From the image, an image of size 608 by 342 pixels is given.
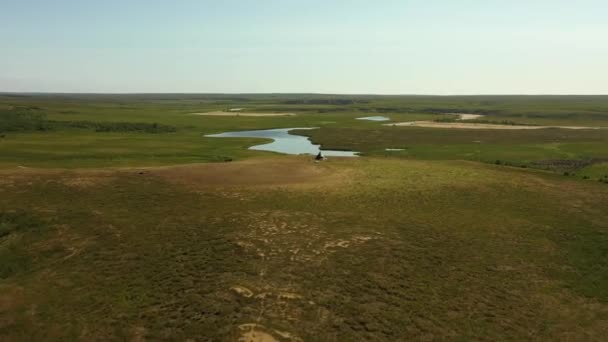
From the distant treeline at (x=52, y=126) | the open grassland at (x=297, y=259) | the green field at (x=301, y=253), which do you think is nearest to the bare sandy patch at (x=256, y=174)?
the green field at (x=301, y=253)

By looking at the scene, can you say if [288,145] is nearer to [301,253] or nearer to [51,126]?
[301,253]

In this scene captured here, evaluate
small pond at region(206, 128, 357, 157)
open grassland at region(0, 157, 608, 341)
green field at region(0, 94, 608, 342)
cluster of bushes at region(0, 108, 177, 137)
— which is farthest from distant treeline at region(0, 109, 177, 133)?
open grassland at region(0, 157, 608, 341)

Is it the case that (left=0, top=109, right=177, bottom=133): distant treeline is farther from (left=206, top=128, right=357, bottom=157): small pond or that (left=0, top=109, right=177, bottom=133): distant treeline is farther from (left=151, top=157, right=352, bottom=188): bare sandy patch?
(left=151, top=157, right=352, bottom=188): bare sandy patch

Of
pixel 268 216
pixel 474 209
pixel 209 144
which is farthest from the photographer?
pixel 209 144

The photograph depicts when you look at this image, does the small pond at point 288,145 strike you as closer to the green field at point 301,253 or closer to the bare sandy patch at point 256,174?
the bare sandy patch at point 256,174

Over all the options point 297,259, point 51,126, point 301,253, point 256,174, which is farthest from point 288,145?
point 51,126

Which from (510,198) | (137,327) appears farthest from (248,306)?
(510,198)

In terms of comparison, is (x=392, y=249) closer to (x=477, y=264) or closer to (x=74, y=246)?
(x=477, y=264)
